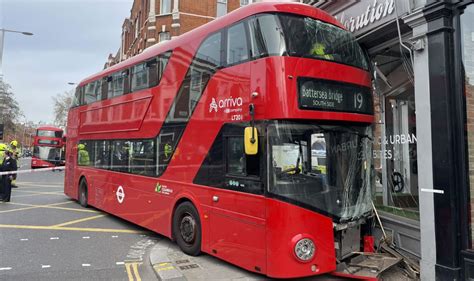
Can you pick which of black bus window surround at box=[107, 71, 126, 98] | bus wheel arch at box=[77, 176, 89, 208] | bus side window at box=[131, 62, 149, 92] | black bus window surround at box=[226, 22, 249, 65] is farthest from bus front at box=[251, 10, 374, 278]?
bus wheel arch at box=[77, 176, 89, 208]

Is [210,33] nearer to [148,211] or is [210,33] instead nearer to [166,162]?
[166,162]

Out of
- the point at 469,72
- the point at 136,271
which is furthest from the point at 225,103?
the point at 469,72

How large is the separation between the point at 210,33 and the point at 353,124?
111 inches

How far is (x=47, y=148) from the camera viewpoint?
3209 cm

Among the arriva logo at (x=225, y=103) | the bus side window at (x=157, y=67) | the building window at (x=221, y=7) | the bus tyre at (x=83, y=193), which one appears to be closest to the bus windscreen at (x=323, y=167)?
the arriva logo at (x=225, y=103)

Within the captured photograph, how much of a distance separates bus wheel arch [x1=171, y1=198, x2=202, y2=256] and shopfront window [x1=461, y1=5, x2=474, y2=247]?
4082mm

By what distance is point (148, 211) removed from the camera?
25.3 ft

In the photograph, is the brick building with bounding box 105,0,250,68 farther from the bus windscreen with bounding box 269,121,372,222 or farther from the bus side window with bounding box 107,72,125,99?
the bus windscreen with bounding box 269,121,372,222

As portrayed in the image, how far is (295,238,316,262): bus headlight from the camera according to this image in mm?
4660

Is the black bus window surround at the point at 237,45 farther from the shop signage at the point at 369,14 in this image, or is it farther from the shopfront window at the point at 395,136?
the shopfront window at the point at 395,136

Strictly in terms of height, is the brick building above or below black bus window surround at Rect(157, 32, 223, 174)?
above

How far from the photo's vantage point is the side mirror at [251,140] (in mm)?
4699

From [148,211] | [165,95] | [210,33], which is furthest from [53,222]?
[210,33]

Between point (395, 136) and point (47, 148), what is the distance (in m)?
32.0
